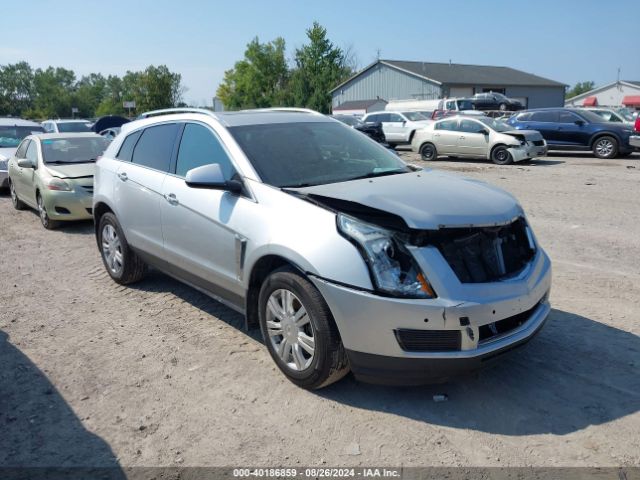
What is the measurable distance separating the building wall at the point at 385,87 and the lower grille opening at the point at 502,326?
47747 mm

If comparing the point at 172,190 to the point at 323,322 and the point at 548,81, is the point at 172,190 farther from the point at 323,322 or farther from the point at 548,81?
the point at 548,81

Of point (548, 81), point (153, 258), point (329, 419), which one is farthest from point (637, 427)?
point (548, 81)

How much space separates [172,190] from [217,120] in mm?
714

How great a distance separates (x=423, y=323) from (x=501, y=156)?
16.3 m

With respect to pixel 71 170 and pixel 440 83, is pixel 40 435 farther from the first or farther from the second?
pixel 440 83

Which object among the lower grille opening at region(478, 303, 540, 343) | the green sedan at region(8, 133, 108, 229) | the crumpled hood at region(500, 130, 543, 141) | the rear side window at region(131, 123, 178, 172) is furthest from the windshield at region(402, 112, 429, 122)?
the lower grille opening at region(478, 303, 540, 343)

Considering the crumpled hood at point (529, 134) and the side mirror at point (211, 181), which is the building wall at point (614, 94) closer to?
the crumpled hood at point (529, 134)

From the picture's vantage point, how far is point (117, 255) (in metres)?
5.95

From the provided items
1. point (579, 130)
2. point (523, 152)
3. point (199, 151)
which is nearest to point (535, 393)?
point (199, 151)

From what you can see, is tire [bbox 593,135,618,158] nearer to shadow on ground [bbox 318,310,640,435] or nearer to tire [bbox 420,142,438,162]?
tire [bbox 420,142,438,162]

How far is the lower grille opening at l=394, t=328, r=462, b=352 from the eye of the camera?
10.4ft

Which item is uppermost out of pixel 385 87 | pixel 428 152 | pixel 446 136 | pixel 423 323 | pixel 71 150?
pixel 385 87

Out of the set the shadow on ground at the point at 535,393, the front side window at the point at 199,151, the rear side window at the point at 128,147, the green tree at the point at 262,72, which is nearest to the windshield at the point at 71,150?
the rear side window at the point at 128,147

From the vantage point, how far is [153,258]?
17.2 feet
